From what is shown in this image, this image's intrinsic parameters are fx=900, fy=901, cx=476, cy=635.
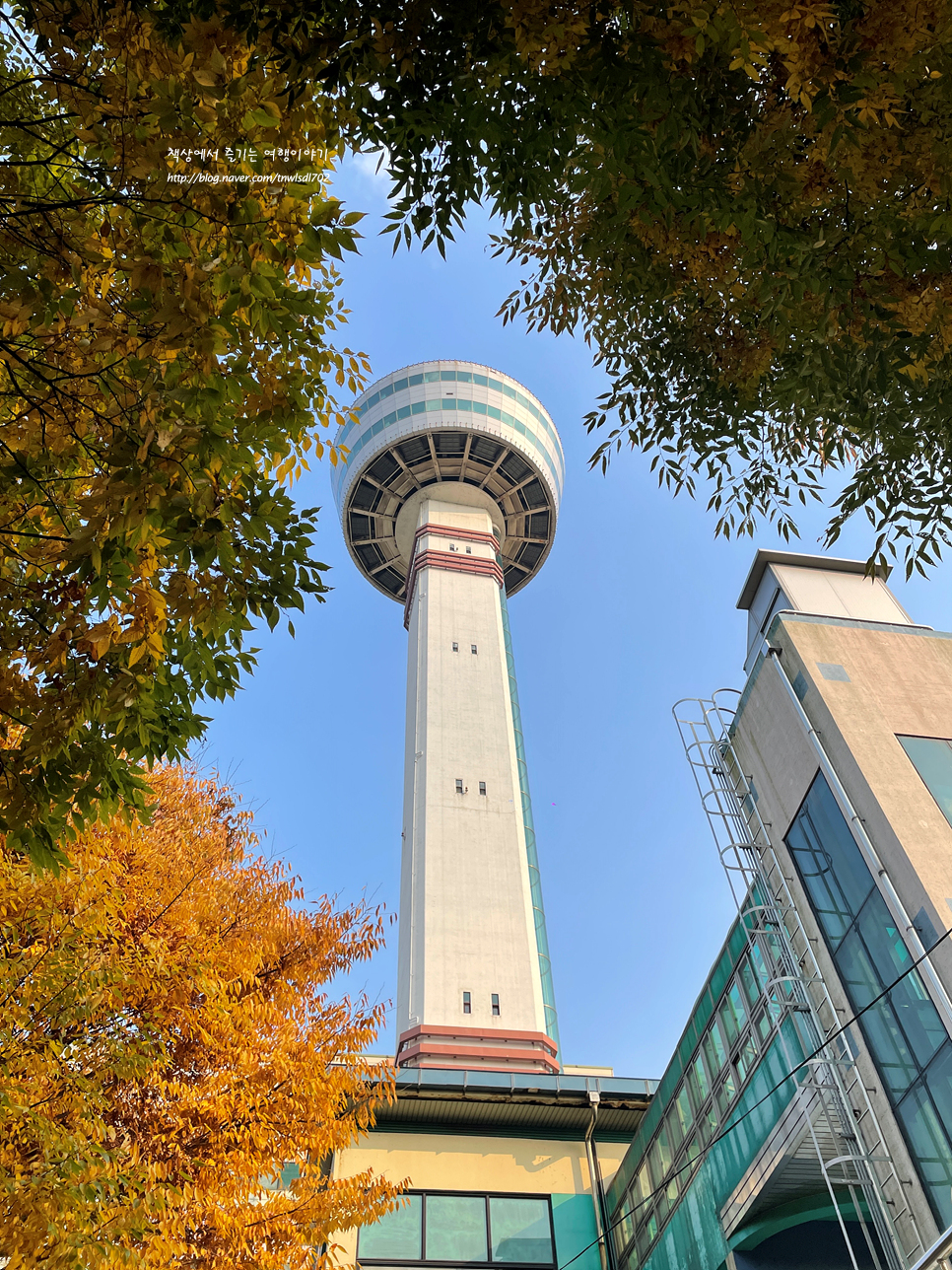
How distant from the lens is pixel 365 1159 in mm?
15875

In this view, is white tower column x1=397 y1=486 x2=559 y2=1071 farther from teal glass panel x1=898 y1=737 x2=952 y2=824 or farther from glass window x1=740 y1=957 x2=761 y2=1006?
teal glass panel x1=898 y1=737 x2=952 y2=824

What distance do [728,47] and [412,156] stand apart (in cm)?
140

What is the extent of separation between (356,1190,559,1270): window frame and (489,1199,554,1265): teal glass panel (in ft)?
0.12

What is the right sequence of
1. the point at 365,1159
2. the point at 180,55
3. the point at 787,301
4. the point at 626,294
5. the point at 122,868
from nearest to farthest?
the point at 180,55 → the point at 787,301 → the point at 626,294 → the point at 122,868 → the point at 365,1159

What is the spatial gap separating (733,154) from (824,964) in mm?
8016

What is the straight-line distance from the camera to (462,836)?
3334cm

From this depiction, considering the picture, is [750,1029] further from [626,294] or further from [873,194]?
[873,194]

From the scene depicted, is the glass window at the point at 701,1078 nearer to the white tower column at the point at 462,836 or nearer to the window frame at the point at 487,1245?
the window frame at the point at 487,1245

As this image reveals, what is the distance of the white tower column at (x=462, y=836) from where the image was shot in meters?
28.0

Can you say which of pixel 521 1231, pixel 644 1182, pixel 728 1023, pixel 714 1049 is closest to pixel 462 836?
pixel 521 1231

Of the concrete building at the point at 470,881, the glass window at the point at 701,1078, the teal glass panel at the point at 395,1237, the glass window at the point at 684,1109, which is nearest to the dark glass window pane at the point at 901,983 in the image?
the glass window at the point at 701,1078

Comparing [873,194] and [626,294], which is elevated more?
[626,294]

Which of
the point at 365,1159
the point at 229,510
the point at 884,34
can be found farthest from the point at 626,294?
the point at 365,1159

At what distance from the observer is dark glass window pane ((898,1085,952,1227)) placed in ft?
23.5
